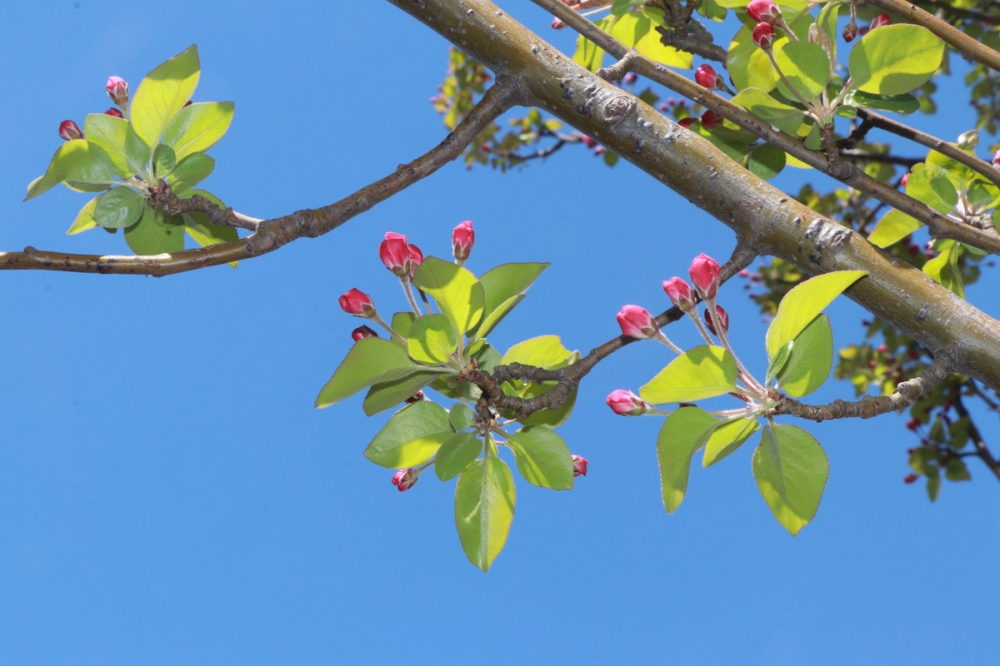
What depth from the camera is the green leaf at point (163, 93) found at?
47.5 inches

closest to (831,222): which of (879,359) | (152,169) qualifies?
(152,169)

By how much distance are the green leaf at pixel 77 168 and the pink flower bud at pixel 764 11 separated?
1.03 metres

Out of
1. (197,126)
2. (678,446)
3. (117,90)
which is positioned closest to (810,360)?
(678,446)

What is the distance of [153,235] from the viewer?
142 cm

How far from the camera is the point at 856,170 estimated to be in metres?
1.19

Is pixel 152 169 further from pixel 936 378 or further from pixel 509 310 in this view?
pixel 936 378

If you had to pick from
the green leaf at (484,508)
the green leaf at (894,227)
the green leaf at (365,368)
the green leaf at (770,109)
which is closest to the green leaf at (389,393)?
the green leaf at (365,368)

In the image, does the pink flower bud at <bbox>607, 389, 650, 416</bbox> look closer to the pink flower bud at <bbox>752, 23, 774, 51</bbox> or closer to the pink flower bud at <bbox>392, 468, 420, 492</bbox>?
the pink flower bud at <bbox>392, 468, 420, 492</bbox>

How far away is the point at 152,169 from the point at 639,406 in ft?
2.79

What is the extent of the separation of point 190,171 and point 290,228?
284mm

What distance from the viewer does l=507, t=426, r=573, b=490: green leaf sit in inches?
45.9

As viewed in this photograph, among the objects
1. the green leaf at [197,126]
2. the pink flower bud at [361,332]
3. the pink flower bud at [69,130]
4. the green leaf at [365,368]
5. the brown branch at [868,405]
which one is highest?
the pink flower bud at [69,130]

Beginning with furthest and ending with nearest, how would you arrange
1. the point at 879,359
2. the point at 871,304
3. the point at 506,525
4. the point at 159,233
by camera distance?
the point at 879,359, the point at 159,233, the point at 506,525, the point at 871,304

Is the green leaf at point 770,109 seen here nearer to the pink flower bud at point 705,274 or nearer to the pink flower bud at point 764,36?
the pink flower bud at point 764,36
